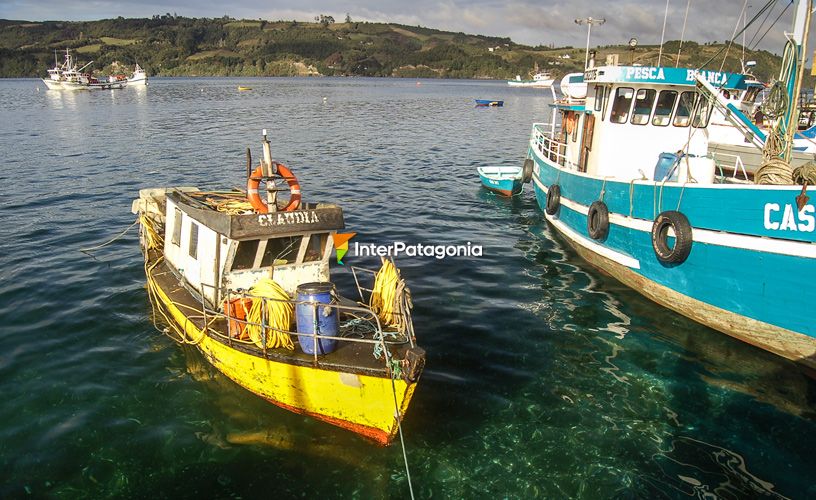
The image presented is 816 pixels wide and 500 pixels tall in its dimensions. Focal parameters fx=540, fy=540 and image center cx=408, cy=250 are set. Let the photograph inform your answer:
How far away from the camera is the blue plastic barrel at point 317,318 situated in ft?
29.5

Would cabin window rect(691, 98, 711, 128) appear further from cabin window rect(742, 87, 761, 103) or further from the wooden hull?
cabin window rect(742, 87, 761, 103)

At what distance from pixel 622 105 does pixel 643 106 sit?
623mm

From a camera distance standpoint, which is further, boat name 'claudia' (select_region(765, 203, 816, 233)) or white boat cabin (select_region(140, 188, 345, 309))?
boat name 'claudia' (select_region(765, 203, 816, 233))

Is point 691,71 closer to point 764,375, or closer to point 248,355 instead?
point 764,375

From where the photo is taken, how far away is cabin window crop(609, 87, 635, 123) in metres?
16.8

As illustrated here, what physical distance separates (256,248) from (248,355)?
87.4 inches

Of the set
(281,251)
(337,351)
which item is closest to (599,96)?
(281,251)

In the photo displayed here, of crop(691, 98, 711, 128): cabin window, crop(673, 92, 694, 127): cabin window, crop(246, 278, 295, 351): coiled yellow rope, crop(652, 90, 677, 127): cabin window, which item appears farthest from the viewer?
crop(652, 90, 677, 127): cabin window

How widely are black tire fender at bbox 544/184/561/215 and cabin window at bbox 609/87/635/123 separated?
11.0 feet

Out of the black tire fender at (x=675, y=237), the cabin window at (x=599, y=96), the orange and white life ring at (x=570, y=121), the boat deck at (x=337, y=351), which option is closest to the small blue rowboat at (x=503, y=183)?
the orange and white life ring at (x=570, y=121)

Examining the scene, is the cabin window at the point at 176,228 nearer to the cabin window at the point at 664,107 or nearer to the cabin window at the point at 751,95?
the cabin window at the point at 664,107

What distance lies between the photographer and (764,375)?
11.1 meters

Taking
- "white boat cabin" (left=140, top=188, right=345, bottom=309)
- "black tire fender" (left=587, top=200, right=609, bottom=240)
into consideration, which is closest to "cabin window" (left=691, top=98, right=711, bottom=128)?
"black tire fender" (left=587, top=200, right=609, bottom=240)

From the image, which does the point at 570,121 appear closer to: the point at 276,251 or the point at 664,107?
the point at 664,107
